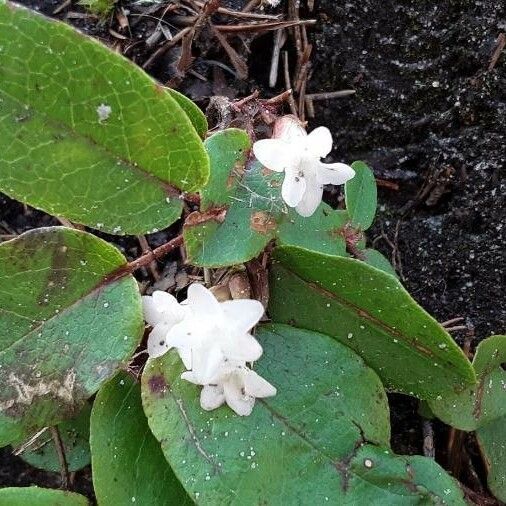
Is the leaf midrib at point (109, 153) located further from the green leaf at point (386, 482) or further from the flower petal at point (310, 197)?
the green leaf at point (386, 482)

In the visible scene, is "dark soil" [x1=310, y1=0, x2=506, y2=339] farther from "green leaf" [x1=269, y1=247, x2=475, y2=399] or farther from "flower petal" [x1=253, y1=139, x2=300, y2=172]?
"flower petal" [x1=253, y1=139, x2=300, y2=172]

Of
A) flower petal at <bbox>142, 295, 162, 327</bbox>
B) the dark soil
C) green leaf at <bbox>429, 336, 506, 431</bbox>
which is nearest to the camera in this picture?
flower petal at <bbox>142, 295, 162, 327</bbox>

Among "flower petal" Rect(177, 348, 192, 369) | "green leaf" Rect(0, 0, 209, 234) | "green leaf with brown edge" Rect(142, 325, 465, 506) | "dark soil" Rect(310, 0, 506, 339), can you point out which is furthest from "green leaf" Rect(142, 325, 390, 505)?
"dark soil" Rect(310, 0, 506, 339)

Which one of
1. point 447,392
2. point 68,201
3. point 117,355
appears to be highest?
point 68,201

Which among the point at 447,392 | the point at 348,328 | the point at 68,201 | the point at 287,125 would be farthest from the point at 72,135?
the point at 447,392

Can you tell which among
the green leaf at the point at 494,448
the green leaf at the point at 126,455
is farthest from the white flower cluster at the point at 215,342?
the green leaf at the point at 494,448

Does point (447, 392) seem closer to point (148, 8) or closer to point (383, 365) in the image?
point (383, 365)

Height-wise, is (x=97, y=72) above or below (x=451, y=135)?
above
